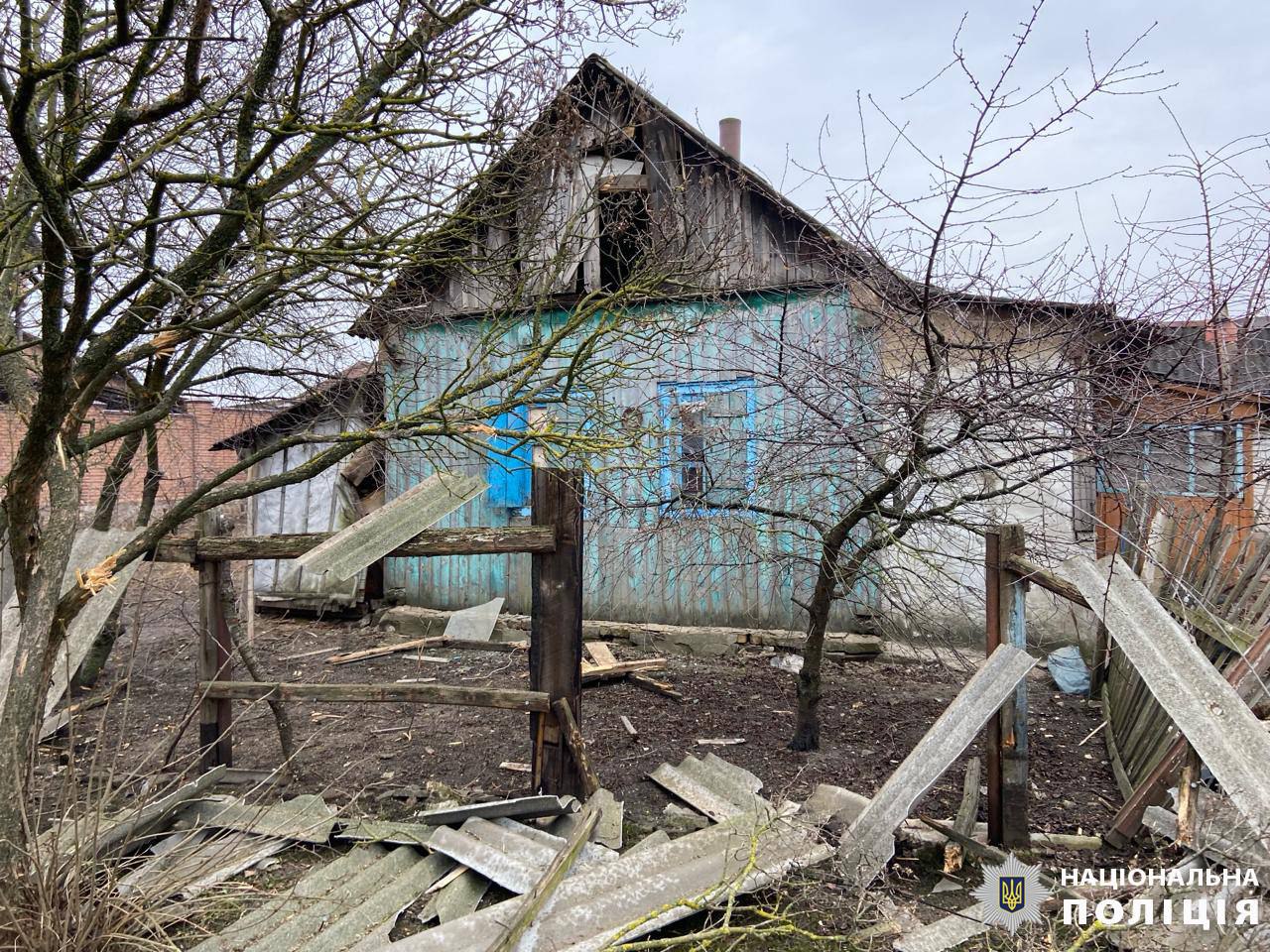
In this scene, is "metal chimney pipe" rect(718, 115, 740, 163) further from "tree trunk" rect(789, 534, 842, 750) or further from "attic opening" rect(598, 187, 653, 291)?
"tree trunk" rect(789, 534, 842, 750)

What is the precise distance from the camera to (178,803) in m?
3.82

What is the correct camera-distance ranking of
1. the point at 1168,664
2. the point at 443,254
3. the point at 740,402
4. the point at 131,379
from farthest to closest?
1. the point at 740,402
2. the point at 131,379
3. the point at 443,254
4. the point at 1168,664

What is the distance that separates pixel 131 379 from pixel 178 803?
10.4 ft

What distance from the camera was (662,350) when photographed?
6465 mm

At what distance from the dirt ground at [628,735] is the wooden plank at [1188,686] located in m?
1.59

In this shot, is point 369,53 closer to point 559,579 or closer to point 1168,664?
point 559,579

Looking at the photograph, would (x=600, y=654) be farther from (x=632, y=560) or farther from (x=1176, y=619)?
(x=1176, y=619)

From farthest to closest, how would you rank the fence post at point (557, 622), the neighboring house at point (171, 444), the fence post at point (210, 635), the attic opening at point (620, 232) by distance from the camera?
the attic opening at point (620, 232) < the neighboring house at point (171, 444) < the fence post at point (210, 635) < the fence post at point (557, 622)

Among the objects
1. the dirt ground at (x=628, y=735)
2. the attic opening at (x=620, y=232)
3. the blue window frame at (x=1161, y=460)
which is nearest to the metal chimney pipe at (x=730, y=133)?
the attic opening at (x=620, y=232)

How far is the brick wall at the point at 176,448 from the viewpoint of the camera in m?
6.57

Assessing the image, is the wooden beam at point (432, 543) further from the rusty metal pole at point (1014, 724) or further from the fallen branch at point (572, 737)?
the rusty metal pole at point (1014, 724)

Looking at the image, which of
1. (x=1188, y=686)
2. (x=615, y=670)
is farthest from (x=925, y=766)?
(x=615, y=670)

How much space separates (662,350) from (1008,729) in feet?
12.7

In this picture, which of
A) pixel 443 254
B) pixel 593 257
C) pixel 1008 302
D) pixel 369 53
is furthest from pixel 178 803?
pixel 593 257
